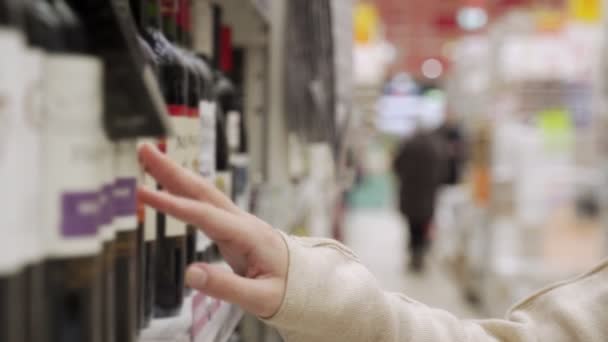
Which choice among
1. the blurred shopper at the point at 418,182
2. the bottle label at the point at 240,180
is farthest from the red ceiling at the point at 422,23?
the bottle label at the point at 240,180

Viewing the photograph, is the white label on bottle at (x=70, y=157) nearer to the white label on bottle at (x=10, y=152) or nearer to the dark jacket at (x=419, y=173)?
the white label on bottle at (x=10, y=152)

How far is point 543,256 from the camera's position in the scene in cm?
470

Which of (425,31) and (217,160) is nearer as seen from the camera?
(217,160)

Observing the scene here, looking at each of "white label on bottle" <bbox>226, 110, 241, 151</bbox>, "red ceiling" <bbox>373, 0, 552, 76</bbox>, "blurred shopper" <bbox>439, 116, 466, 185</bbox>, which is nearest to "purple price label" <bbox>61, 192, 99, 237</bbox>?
"white label on bottle" <bbox>226, 110, 241, 151</bbox>

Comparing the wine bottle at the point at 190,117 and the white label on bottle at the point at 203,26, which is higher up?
the white label on bottle at the point at 203,26

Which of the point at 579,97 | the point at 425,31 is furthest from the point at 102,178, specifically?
the point at 425,31

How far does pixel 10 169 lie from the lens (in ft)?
1.21

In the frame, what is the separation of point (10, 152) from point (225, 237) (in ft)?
0.85

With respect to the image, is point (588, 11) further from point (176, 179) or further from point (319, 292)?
point (176, 179)

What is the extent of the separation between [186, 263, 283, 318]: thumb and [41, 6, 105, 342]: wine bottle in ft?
0.42

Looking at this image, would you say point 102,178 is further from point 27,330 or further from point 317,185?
point 317,185

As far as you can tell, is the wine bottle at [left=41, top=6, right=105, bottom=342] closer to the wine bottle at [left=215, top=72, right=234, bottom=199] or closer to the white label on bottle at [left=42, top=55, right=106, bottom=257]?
the white label on bottle at [left=42, top=55, right=106, bottom=257]

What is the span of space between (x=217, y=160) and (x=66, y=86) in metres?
0.65

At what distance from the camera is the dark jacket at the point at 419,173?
6867mm
